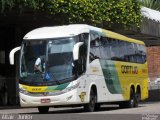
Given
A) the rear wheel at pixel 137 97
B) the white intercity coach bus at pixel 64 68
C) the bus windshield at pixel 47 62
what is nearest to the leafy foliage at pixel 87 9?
the white intercity coach bus at pixel 64 68

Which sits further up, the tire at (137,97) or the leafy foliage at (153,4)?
the leafy foliage at (153,4)

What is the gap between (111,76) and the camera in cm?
2558

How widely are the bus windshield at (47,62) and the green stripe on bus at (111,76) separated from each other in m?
2.64

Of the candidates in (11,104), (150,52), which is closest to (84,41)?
(11,104)

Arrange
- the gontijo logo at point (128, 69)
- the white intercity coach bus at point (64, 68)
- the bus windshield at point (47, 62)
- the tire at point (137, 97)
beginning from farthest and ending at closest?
the tire at point (137, 97), the gontijo logo at point (128, 69), the bus windshield at point (47, 62), the white intercity coach bus at point (64, 68)

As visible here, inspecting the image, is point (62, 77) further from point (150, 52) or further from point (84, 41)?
point (150, 52)

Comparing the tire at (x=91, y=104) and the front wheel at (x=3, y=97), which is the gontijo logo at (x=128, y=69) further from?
the front wheel at (x=3, y=97)

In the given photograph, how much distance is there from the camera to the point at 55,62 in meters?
22.0

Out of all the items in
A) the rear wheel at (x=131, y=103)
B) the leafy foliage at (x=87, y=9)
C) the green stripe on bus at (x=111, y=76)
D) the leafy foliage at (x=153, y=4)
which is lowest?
the rear wheel at (x=131, y=103)

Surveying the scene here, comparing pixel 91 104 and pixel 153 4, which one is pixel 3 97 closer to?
pixel 91 104

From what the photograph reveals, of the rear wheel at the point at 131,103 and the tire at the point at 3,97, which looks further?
the tire at the point at 3,97

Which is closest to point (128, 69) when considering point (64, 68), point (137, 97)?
point (137, 97)

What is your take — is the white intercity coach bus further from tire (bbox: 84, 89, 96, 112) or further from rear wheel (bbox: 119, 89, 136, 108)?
rear wheel (bbox: 119, 89, 136, 108)

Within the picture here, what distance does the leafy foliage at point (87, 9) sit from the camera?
26719mm
